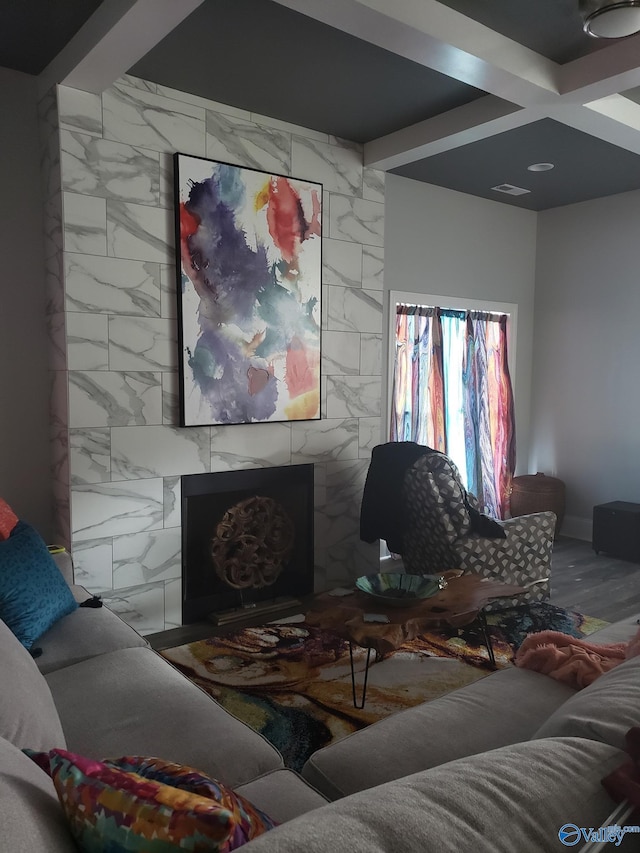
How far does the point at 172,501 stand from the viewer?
11.9ft

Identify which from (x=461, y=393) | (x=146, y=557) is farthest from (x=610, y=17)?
(x=461, y=393)

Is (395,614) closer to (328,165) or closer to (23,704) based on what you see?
(23,704)

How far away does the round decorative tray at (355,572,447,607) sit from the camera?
2.76m

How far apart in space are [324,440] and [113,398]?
4.64 ft

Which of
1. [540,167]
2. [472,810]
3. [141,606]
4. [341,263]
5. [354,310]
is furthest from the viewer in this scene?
[540,167]

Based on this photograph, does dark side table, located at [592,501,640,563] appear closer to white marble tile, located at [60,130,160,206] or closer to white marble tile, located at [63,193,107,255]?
white marble tile, located at [60,130,160,206]

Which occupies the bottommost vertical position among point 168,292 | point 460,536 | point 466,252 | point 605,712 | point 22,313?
point 460,536

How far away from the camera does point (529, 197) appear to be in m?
5.46

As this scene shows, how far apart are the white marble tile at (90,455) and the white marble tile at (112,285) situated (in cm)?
61

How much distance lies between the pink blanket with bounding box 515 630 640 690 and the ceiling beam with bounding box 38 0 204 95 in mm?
2550

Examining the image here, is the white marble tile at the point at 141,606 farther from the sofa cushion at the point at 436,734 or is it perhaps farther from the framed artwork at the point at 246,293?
the sofa cushion at the point at 436,734

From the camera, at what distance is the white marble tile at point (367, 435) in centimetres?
446

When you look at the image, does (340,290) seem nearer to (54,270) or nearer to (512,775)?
(54,270)

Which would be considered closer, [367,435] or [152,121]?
[152,121]
